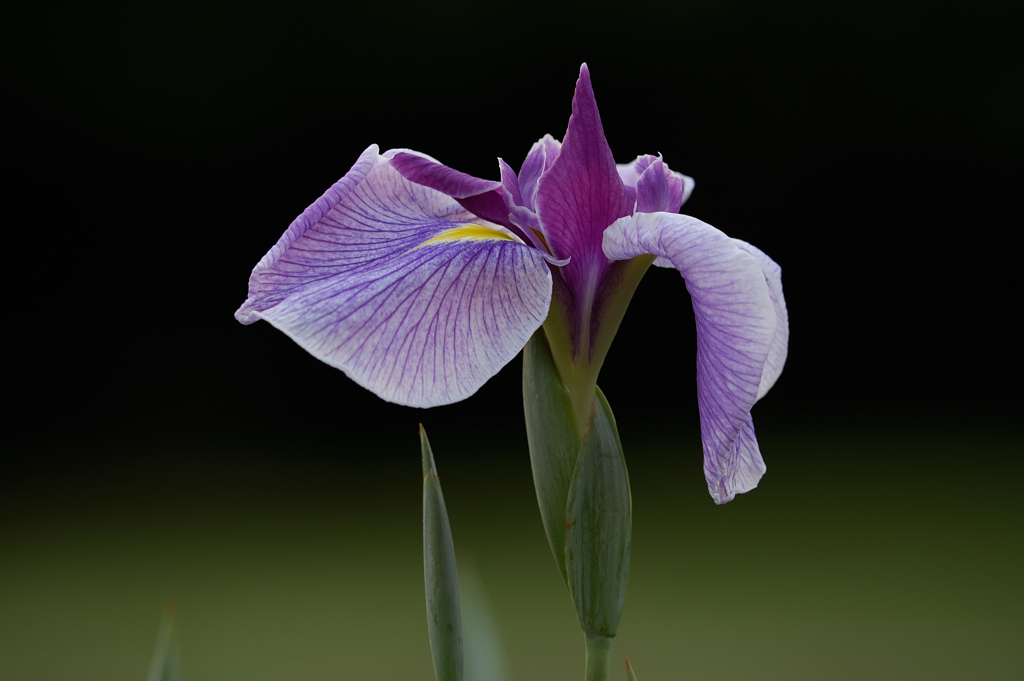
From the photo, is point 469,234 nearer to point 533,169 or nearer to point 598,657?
point 533,169

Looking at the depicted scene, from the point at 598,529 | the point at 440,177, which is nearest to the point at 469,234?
the point at 440,177

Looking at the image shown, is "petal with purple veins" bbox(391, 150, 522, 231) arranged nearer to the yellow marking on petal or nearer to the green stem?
the yellow marking on petal

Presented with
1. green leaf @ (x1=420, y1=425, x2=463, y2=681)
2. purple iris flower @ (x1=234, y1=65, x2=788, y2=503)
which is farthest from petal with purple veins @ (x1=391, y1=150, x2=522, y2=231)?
green leaf @ (x1=420, y1=425, x2=463, y2=681)

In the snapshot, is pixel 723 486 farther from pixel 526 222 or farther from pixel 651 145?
pixel 651 145

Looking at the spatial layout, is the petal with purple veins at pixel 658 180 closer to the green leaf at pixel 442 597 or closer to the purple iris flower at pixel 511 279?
the purple iris flower at pixel 511 279

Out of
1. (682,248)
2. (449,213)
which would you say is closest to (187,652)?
(449,213)

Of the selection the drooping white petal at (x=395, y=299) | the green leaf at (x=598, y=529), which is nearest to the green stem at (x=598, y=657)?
the green leaf at (x=598, y=529)
